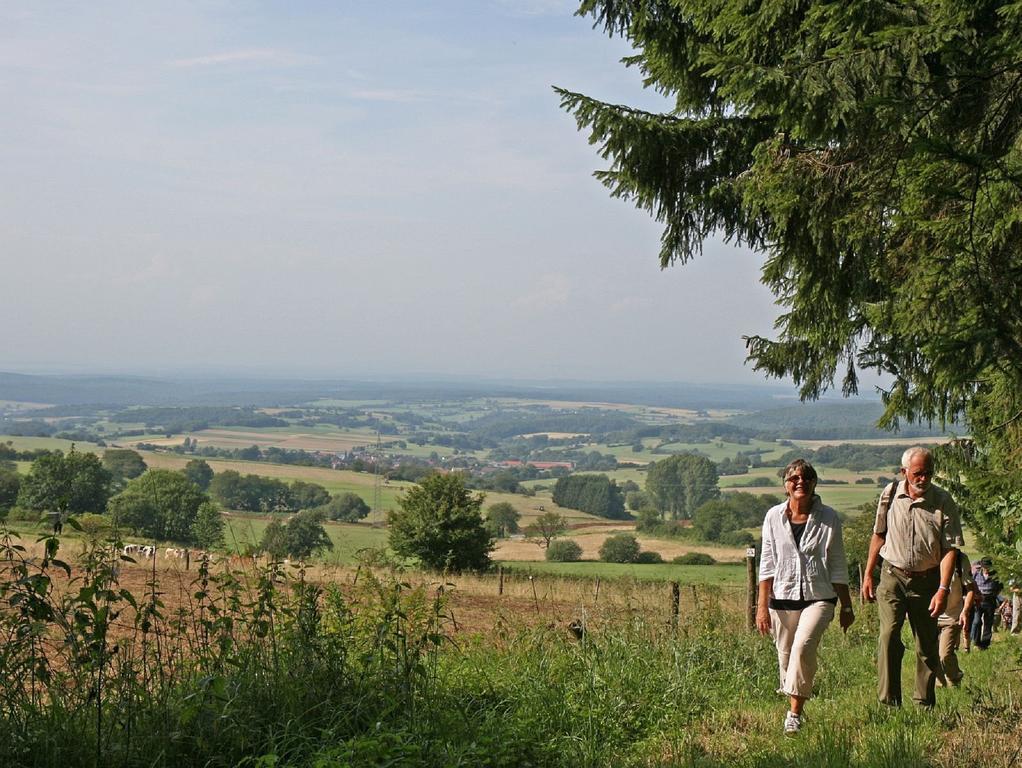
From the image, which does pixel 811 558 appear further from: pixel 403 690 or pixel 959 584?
pixel 403 690

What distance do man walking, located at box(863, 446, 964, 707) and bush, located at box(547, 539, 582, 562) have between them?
197ft

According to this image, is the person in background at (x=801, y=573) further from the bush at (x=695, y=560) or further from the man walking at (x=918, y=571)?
the bush at (x=695, y=560)

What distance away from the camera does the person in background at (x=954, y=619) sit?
7246mm

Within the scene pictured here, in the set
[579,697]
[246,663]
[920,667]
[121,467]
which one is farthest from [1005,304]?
[121,467]

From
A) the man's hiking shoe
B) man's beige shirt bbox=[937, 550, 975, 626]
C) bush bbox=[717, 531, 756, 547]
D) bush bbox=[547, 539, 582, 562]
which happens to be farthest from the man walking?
bush bbox=[717, 531, 756, 547]

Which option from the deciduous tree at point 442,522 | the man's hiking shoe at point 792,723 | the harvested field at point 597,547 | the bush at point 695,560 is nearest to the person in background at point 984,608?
the man's hiking shoe at point 792,723

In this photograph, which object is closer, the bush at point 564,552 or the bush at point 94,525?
the bush at point 94,525

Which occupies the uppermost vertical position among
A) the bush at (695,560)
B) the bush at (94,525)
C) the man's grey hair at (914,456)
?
the man's grey hair at (914,456)

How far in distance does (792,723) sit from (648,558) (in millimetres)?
61857

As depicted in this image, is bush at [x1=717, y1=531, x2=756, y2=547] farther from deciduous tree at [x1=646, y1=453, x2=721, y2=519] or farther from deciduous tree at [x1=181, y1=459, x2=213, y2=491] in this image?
deciduous tree at [x1=181, y1=459, x2=213, y2=491]

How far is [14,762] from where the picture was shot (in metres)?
4.50

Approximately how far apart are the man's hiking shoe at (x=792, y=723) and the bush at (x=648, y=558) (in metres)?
59.2

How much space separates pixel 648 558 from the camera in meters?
66.6

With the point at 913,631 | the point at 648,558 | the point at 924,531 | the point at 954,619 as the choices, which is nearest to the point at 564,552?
the point at 648,558
